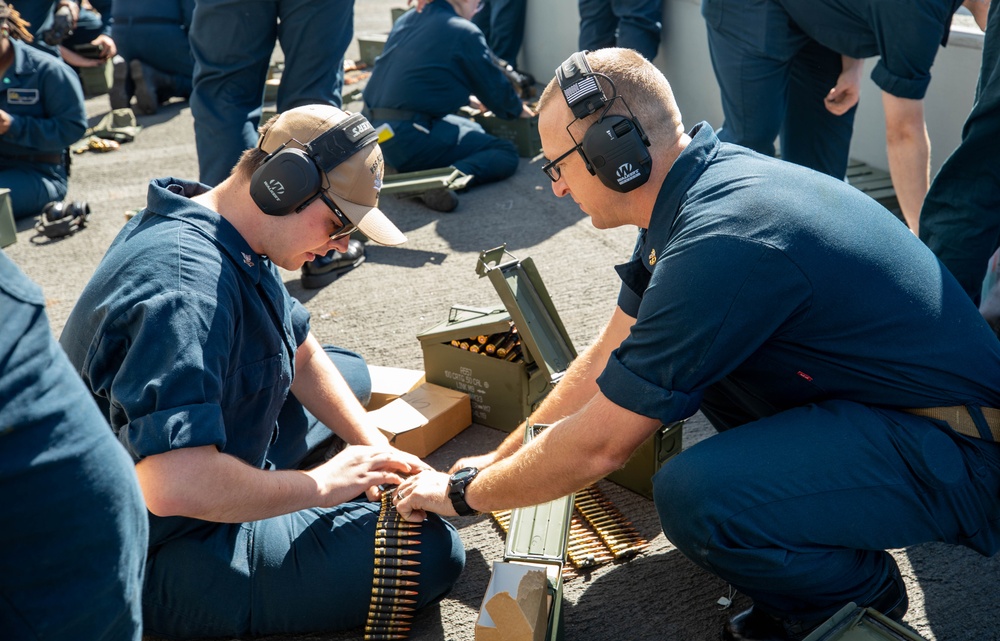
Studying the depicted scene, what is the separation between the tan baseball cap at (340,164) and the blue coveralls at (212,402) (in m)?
0.29

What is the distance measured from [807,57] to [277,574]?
A: 3.81 m

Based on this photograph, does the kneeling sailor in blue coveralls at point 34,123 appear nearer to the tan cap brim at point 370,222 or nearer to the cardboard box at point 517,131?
the cardboard box at point 517,131

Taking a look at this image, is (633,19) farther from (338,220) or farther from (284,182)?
(284,182)

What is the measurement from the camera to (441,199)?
664cm

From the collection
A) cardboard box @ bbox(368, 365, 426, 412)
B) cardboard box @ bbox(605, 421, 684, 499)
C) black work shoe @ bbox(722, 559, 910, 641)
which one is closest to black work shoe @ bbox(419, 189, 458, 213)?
cardboard box @ bbox(368, 365, 426, 412)

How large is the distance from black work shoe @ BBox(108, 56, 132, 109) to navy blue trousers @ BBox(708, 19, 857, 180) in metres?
7.10

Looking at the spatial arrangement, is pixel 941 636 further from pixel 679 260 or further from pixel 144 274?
pixel 144 274

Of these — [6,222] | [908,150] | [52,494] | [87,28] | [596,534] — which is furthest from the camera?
[87,28]

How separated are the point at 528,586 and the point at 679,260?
1.00 meters

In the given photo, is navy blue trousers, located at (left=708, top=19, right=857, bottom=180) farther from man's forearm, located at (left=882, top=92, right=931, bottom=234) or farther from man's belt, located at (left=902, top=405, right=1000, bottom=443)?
man's belt, located at (left=902, top=405, right=1000, bottom=443)

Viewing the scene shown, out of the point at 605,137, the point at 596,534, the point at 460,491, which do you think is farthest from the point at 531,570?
the point at 605,137

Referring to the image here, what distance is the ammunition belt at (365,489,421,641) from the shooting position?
278 centimetres

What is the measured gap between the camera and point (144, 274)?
2.40m

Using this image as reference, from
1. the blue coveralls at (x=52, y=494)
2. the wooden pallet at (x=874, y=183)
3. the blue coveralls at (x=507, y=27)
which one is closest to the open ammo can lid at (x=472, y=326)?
the blue coveralls at (x=52, y=494)
